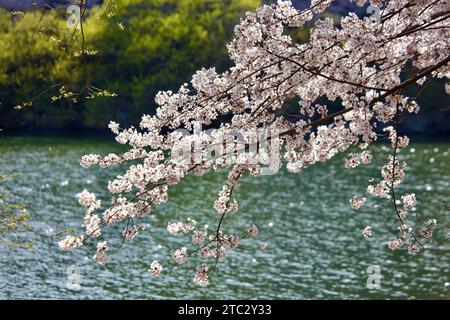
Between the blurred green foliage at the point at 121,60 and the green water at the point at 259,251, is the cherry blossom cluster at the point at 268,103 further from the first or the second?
the blurred green foliage at the point at 121,60

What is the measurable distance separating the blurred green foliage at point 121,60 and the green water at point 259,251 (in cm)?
2249

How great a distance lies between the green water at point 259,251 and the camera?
62.4 ft

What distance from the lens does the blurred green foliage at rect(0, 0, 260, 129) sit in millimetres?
57625

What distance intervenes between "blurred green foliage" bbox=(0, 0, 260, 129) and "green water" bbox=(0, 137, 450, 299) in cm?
2249

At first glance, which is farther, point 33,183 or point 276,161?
point 33,183

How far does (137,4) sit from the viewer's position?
62531 mm

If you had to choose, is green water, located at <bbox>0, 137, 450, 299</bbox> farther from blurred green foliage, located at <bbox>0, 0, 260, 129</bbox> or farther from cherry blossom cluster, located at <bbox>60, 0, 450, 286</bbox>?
blurred green foliage, located at <bbox>0, 0, 260, 129</bbox>

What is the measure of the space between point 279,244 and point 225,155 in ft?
56.9

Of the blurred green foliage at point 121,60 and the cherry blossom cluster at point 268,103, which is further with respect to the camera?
the blurred green foliage at point 121,60

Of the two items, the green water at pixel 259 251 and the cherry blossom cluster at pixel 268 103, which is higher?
the green water at pixel 259 251

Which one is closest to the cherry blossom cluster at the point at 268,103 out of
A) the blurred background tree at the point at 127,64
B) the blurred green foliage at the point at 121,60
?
the blurred background tree at the point at 127,64

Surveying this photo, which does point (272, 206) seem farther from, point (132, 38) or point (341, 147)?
point (132, 38)

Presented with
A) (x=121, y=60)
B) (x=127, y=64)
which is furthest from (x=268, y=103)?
(x=121, y=60)
